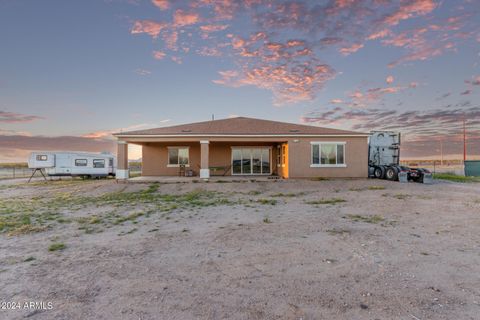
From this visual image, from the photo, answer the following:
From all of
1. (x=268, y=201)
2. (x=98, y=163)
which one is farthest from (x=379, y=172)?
(x=98, y=163)

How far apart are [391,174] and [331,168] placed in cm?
404

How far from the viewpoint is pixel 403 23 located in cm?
1320

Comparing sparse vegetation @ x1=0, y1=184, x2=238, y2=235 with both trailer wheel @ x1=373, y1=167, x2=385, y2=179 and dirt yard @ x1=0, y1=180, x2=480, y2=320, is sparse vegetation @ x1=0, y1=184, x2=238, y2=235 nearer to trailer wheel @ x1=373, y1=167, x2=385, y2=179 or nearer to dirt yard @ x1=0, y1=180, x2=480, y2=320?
dirt yard @ x1=0, y1=180, x2=480, y2=320

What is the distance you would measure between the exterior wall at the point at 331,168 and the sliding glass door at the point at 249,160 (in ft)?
11.7

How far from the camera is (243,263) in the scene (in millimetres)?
4266

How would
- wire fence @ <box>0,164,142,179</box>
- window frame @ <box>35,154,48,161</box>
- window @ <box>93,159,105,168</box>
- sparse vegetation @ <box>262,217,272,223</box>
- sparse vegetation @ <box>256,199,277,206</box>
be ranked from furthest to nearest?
1. wire fence @ <box>0,164,142,179</box>
2. window @ <box>93,159,105,168</box>
3. window frame @ <box>35,154,48,161</box>
4. sparse vegetation @ <box>256,199,277,206</box>
5. sparse vegetation @ <box>262,217,272,223</box>

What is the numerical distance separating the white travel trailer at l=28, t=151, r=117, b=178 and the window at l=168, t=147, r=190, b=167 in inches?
359

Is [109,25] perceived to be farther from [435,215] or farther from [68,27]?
[435,215]

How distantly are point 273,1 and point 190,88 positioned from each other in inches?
352

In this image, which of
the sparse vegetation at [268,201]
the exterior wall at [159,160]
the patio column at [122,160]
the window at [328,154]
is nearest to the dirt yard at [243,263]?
the sparse vegetation at [268,201]

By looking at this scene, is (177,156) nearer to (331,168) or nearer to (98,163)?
(98,163)

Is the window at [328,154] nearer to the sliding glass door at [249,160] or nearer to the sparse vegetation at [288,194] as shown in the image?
the sliding glass door at [249,160]

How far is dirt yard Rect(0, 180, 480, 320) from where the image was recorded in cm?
296

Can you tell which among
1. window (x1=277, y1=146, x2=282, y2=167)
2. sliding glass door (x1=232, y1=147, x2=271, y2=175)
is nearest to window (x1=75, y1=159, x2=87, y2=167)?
sliding glass door (x1=232, y1=147, x2=271, y2=175)
